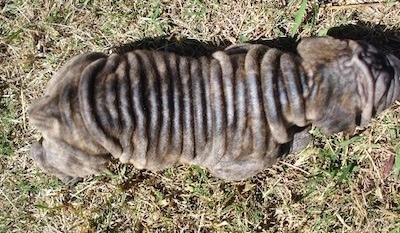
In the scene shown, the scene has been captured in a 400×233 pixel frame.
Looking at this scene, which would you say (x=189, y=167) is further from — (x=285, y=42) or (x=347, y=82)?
(x=347, y=82)

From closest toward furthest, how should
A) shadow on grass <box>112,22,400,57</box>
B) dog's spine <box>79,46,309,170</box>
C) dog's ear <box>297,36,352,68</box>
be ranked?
dog's spine <box>79,46,309,170</box>
dog's ear <box>297,36,352,68</box>
shadow on grass <box>112,22,400,57</box>

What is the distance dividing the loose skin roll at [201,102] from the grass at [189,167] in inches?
20.6

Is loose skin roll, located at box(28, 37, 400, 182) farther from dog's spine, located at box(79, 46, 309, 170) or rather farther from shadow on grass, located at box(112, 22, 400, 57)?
shadow on grass, located at box(112, 22, 400, 57)

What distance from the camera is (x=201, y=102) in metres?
3.87

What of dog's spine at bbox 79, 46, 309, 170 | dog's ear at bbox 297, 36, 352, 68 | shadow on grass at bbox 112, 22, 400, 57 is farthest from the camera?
shadow on grass at bbox 112, 22, 400, 57

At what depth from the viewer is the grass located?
4512 mm

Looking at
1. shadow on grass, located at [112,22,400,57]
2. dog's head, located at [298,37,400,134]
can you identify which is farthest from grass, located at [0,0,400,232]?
dog's head, located at [298,37,400,134]

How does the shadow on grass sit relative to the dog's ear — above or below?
below

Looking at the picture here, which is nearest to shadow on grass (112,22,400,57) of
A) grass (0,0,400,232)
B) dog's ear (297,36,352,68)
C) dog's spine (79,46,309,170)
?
grass (0,0,400,232)

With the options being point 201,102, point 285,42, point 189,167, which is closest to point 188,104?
point 201,102

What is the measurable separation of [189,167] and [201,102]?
0.83m

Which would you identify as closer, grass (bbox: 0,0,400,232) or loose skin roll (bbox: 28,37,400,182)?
loose skin roll (bbox: 28,37,400,182)

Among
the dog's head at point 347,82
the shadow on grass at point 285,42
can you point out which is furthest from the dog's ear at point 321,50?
the shadow on grass at point 285,42

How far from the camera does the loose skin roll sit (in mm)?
3820
